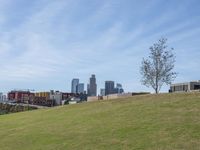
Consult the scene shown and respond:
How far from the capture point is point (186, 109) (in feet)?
76.7

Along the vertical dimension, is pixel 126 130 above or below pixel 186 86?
below

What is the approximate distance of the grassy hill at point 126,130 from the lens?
18.0 metres

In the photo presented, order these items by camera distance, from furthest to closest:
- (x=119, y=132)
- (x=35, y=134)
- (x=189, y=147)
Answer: (x=35, y=134) < (x=119, y=132) < (x=189, y=147)

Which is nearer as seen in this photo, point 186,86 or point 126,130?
point 126,130

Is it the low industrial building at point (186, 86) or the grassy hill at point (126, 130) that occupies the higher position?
the low industrial building at point (186, 86)

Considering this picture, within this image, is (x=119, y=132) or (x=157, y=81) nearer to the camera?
(x=119, y=132)

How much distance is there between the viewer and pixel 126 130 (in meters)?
21.2

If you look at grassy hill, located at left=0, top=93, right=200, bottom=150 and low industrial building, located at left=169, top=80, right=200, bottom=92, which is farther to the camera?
low industrial building, located at left=169, top=80, right=200, bottom=92

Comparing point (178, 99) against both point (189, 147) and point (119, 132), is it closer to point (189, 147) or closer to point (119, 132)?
point (119, 132)

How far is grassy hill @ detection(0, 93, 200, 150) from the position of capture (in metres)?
18.0

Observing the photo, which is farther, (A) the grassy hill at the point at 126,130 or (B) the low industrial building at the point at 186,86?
(B) the low industrial building at the point at 186,86

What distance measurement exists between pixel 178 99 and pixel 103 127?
20.7 feet

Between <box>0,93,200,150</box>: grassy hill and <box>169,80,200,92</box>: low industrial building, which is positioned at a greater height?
<box>169,80,200,92</box>: low industrial building

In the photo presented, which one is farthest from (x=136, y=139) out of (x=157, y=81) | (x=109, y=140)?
(x=157, y=81)
